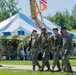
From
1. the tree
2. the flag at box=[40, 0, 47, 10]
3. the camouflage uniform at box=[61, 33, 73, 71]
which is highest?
the tree

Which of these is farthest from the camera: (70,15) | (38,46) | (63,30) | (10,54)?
(70,15)

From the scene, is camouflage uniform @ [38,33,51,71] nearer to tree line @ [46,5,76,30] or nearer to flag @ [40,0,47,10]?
flag @ [40,0,47,10]

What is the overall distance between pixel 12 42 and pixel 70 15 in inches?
4386

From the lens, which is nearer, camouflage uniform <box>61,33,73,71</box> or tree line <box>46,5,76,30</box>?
camouflage uniform <box>61,33,73,71</box>

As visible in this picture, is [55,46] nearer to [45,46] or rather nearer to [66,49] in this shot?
[45,46]

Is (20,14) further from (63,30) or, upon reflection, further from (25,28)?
(63,30)

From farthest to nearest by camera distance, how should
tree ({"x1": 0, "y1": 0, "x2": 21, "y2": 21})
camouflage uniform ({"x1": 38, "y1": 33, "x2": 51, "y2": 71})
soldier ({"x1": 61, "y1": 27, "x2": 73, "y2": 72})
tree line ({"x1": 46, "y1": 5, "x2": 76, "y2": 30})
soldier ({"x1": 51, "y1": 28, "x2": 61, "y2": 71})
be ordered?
tree line ({"x1": 46, "y1": 5, "x2": 76, "y2": 30}) → tree ({"x1": 0, "y1": 0, "x2": 21, "y2": 21}) → camouflage uniform ({"x1": 38, "y1": 33, "x2": 51, "y2": 71}) → soldier ({"x1": 51, "y1": 28, "x2": 61, "y2": 71}) → soldier ({"x1": 61, "y1": 27, "x2": 73, "y2": 72})

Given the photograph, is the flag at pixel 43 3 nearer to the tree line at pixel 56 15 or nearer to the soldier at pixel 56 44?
the soldier at pixel 56 44

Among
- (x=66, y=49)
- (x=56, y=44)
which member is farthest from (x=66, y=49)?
(x=56, y=44)

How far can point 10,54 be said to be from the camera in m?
29.8

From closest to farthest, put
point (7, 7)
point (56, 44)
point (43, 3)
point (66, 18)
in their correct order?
point (56, 44)
point (43, 3)
point (7, 7)
point (66, 18)

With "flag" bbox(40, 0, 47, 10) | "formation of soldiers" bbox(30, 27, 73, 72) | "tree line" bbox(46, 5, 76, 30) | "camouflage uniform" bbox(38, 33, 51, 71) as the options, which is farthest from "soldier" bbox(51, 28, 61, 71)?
"tree line" bbox(46, 5, 76, 30)

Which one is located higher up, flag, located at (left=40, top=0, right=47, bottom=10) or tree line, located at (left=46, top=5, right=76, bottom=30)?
tree line, located at (left=46, top=5, right=76, bottom=30)

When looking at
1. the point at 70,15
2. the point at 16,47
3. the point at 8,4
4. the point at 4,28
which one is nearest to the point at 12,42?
the point at 16,47
